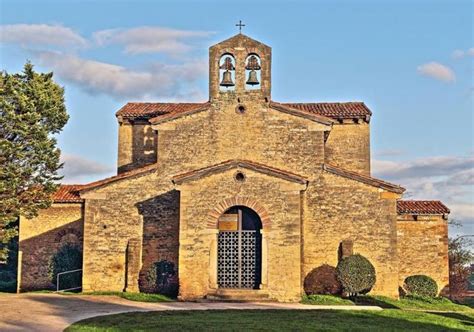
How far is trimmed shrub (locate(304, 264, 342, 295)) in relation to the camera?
27.7 metres

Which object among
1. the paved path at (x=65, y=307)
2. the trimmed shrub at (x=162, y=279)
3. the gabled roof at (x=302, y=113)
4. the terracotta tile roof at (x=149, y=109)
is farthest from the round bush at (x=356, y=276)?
the terracotta tile roof at (x=149, y=109)

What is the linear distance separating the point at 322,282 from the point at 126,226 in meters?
8.64

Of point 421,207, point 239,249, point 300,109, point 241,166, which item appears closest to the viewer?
point 241,166

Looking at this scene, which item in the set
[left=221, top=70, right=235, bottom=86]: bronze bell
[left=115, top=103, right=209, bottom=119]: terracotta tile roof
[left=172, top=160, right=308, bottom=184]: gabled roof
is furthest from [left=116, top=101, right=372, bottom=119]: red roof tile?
[left=172, top=160, right=308, bottom=184]: gabled roof

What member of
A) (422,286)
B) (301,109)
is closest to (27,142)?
(301,109)

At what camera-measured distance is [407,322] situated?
750 inches

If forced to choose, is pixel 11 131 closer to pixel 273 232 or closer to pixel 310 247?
pixel 273 232

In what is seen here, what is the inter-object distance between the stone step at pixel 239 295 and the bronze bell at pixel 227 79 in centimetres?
888

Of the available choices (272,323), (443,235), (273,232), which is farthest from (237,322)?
(443,235)

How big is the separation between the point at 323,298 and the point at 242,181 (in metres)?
5.50

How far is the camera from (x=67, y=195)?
31250mm

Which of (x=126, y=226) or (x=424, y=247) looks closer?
(x=126, y=226)

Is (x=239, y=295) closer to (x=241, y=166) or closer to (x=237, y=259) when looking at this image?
(x=237, y=259)

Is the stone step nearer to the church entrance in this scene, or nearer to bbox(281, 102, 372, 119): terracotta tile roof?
the church entrance
